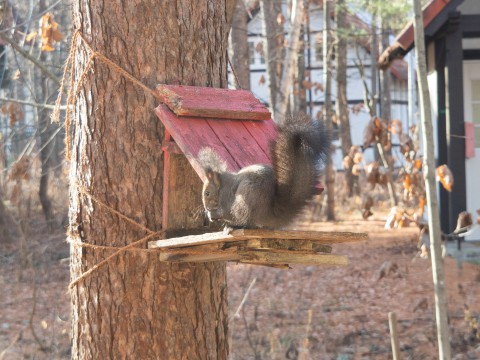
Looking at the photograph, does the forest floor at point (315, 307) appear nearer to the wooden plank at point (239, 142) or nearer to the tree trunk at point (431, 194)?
the tree trunk at point (431, 194)

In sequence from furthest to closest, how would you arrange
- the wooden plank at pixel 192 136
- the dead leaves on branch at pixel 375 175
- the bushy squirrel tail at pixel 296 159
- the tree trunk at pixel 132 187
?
the dead leaves on branch at pixel 375 175 → the tree trunk at pixel 132 187 → the wooden plank at pixel 192 136 → the bushy squirrel tail at pixel 296 159

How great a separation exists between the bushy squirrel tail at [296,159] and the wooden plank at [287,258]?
0.52 feet

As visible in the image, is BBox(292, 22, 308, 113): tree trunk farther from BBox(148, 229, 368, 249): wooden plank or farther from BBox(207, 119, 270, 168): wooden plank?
BBox(148, 229, 368, 249): wooden plank

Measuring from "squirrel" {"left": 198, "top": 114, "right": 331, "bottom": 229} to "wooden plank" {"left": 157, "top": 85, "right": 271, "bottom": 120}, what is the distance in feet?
1.16

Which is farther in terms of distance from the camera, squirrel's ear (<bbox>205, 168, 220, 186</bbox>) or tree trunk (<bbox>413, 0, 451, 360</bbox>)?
tree trunk (<bbox>413, 0, 451, 360</bbox>)

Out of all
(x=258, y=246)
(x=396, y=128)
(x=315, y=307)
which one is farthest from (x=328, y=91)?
(x=258, y=246)

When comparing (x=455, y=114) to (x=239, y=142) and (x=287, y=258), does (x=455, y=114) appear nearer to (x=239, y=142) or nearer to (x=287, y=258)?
(x=239, y=142)

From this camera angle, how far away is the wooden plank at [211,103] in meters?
3.44

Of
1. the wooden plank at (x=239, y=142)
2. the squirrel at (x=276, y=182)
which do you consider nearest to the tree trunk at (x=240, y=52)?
the wooden plank at (x=239, y=142)

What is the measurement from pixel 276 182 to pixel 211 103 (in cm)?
60

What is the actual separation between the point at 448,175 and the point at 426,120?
235 cm

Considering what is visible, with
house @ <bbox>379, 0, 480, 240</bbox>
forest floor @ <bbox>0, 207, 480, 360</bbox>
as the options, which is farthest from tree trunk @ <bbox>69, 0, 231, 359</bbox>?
house @ <bbox>379, 0, 480, 240</bbox>

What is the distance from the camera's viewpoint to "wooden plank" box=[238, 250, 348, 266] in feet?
10.4

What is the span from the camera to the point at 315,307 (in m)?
10.1
